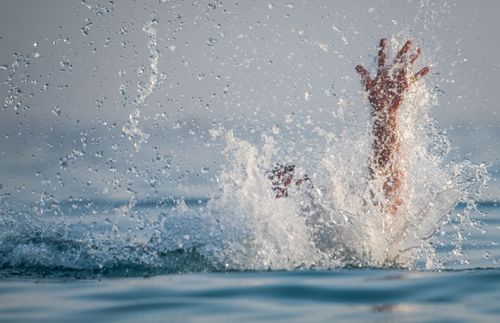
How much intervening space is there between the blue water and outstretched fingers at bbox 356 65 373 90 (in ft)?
7.39

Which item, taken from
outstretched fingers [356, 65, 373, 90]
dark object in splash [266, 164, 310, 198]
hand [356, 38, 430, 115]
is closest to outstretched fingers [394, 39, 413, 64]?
hand [356, 38, 430, 115]

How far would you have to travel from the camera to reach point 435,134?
938 cm

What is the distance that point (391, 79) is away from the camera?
9305 mm

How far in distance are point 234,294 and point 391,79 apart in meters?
3.43

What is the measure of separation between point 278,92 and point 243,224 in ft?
106

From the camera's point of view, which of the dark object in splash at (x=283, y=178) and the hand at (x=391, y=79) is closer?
the dark object in splash at (x=283, y=178)

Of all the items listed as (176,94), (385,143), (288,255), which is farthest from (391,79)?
(176,94)

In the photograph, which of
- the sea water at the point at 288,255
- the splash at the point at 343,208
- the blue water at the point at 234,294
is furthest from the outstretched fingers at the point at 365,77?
the blue water at the point at 234,294

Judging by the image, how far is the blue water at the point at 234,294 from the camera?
5.91 m

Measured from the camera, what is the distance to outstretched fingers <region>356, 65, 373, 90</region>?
9305mm

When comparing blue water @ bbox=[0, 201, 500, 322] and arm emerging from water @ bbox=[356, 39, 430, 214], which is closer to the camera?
blue water @ bbox=[0, 201, 500, 322]

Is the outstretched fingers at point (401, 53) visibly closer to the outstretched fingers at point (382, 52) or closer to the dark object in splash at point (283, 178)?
the outstretched fingers at point (382, 52)

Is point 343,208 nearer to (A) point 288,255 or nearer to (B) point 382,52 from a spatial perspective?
(A) point 288,255

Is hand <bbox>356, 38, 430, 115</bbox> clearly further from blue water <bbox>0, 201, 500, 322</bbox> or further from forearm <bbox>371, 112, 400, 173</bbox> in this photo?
blue water <bbox>0, 201, 500, 322</bbox>
